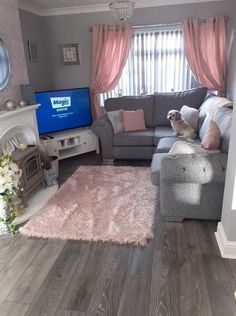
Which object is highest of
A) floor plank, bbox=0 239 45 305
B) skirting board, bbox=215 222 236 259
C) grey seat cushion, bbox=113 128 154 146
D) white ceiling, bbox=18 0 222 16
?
white ceiling, bbox=18 0 222 16

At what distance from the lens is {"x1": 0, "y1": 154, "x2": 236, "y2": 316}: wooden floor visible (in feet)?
5.59

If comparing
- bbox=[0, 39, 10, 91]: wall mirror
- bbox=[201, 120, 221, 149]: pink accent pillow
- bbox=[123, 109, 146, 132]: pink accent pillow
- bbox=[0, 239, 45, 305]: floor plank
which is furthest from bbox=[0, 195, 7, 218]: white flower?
bbox=[123, 109, 146, 132]: pink accent pillow

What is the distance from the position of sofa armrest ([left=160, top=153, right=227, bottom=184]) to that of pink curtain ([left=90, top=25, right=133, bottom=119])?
9.43 feet

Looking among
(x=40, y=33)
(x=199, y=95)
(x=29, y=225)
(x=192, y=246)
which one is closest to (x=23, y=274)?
(x=29, y=225)

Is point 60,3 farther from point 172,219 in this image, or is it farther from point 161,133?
point 172,219

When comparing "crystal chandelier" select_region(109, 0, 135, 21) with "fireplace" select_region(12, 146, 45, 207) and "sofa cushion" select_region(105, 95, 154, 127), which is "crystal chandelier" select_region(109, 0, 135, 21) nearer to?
"sofa cushion" select_region(105, 95, 154, 127)

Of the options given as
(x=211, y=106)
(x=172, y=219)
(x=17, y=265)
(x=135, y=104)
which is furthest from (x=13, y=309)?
(x=135, y=104)

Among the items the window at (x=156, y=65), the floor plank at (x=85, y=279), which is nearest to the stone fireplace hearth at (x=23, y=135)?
the floor plank at (x=85, y=279)

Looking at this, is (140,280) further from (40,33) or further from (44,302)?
(40,33)

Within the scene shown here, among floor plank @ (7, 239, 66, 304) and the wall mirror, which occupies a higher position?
the wall mirror

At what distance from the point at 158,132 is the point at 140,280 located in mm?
2570

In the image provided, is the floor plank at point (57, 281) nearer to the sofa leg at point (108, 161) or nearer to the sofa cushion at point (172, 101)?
the sofa leg at point (108, 161)

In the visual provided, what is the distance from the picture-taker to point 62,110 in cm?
440

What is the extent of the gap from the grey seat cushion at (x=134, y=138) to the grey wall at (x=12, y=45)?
156cm
